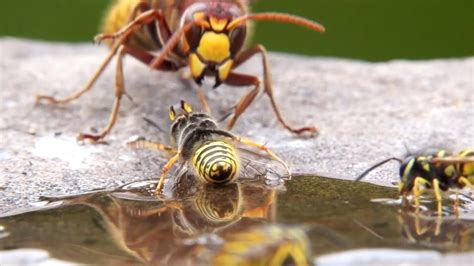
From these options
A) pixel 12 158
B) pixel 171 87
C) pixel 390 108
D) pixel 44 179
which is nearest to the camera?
pixel 44 179

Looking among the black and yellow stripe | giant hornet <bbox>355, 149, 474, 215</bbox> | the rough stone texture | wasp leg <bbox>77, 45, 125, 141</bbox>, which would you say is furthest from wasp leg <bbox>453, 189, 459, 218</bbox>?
wasp leg <bbox>77, 45, 125, 141</bbox>

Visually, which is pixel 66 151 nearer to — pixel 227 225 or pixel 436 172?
pixel 227 225

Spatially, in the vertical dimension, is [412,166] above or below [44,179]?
above

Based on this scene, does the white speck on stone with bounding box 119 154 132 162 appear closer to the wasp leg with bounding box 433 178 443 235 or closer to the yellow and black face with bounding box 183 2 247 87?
the yellow and black face with bounding box 183 2 247 87

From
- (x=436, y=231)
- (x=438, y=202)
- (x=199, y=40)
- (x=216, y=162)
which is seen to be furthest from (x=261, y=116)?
(x=436, y=231)

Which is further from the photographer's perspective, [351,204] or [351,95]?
[351,95]

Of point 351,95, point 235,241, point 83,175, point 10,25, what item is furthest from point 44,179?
point 10,25

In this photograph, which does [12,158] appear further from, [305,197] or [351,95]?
[351,95]

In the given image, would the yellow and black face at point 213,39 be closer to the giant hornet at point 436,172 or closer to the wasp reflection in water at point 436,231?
the giant hornet at point 436,172
